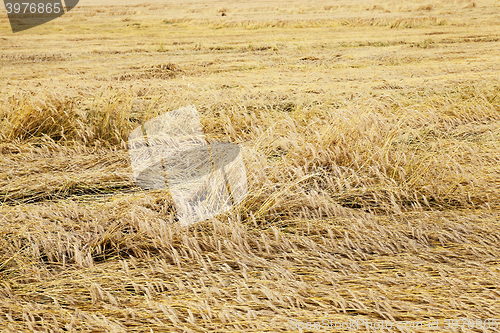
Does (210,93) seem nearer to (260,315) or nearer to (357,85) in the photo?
(357,85)

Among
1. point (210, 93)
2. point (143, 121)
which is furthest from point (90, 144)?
point (210, 93)

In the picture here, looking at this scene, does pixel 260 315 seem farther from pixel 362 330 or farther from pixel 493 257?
pixel 493 257

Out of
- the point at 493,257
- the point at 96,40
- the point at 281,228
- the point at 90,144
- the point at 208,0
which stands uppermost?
the point at 208,0

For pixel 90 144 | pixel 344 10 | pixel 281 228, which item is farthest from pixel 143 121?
pixel 344 10

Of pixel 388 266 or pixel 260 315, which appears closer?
pixel 260 315

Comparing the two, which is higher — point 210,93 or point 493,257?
point 210,93

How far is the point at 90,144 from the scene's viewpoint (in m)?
4.47

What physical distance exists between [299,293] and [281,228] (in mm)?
642

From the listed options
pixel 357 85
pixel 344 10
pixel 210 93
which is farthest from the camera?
pixel 344 10

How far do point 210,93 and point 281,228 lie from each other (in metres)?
3.51

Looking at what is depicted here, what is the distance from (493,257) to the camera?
101 inches

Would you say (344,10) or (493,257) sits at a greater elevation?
(344,10)

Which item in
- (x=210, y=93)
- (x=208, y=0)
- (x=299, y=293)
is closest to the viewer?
(x=299, y=293)

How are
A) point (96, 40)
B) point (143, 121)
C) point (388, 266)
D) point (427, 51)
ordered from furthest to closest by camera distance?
point (96, 40) < point (427, 51) < point (143, 121) < point (388, 266)
